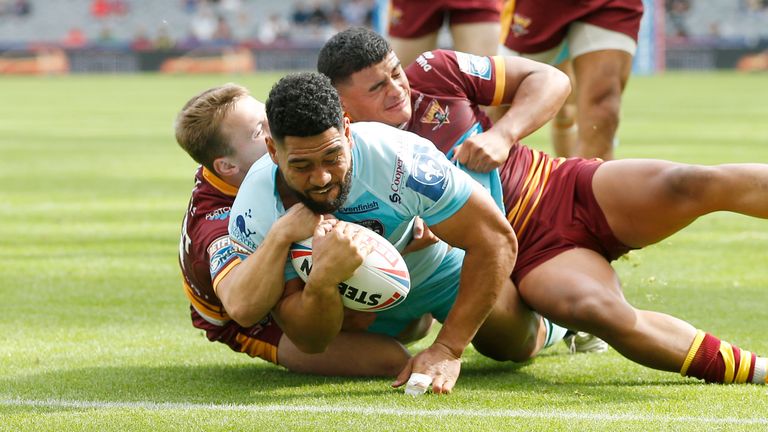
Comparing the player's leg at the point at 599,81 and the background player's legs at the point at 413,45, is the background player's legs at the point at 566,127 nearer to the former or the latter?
the player's leg at the point at 599,81

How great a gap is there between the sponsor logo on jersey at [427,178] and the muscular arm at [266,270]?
370mm

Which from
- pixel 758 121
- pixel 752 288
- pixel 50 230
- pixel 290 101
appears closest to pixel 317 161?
pixel 290 101

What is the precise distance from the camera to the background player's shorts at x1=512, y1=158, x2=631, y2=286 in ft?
16.0

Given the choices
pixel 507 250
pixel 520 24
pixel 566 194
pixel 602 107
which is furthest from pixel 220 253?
pixel 520 24

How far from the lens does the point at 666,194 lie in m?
4.58

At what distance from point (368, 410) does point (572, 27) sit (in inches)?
168

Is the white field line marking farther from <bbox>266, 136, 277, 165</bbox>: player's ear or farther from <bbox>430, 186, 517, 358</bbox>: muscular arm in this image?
<bbox>266, 136, 277, 165</bbox>: player's ear

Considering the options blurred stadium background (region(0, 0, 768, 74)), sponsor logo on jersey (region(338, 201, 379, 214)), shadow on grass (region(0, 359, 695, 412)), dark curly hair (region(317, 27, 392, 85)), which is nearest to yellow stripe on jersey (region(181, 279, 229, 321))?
shadow on grass (region(0, 359, 695, 412))

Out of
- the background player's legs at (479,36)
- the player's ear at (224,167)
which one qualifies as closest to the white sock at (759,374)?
the player's ear at (224,167)

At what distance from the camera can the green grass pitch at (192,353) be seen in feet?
13.0

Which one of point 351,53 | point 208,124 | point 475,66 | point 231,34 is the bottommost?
point 231,34

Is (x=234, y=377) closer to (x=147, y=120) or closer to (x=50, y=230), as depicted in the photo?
(x=50, y=230)

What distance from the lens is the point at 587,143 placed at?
7.35m

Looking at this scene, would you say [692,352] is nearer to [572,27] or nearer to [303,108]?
[303,108]
